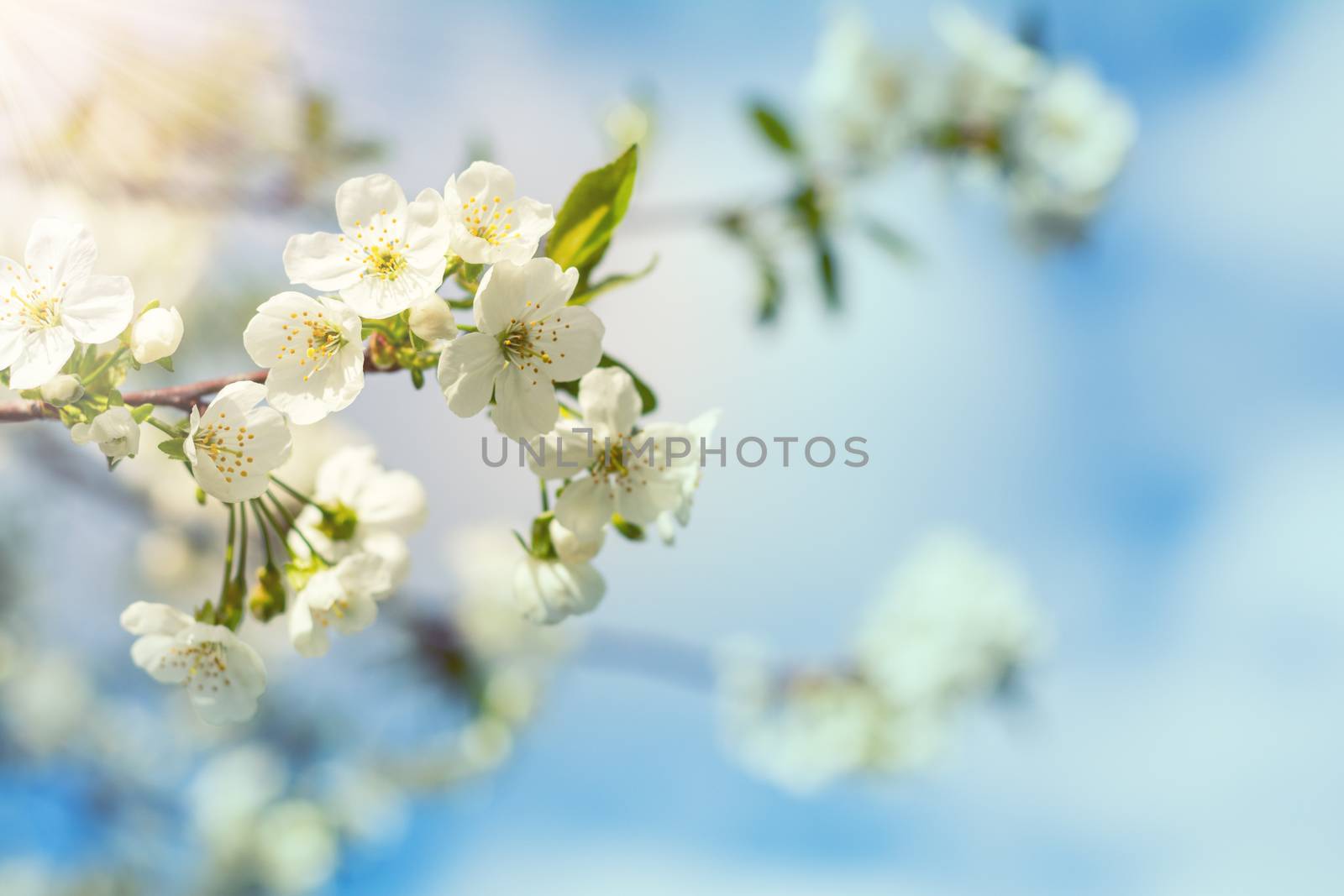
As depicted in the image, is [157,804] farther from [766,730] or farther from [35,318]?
[35,318]

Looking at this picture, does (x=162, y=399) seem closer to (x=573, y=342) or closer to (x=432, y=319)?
(x=432, y=319)

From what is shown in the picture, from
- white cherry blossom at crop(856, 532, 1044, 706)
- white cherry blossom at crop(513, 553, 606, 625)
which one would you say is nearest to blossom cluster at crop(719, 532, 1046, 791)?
white cherry blossom at crop(856, 532, 1044, 706)

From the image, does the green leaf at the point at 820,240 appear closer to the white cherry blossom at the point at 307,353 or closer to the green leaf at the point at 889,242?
the green leaf at the point at 889,242

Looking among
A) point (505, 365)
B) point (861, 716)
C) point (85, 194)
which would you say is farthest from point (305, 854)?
point (505, 365)

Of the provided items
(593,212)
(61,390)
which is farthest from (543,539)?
(61,390)

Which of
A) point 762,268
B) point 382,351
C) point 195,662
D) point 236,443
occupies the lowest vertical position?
point 195,662

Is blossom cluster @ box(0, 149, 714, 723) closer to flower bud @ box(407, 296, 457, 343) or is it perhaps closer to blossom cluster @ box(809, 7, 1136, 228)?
flower bud @ box(407, 296, 457, 343)

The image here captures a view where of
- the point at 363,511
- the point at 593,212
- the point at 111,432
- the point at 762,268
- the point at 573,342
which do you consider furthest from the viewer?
the point at 762,268
